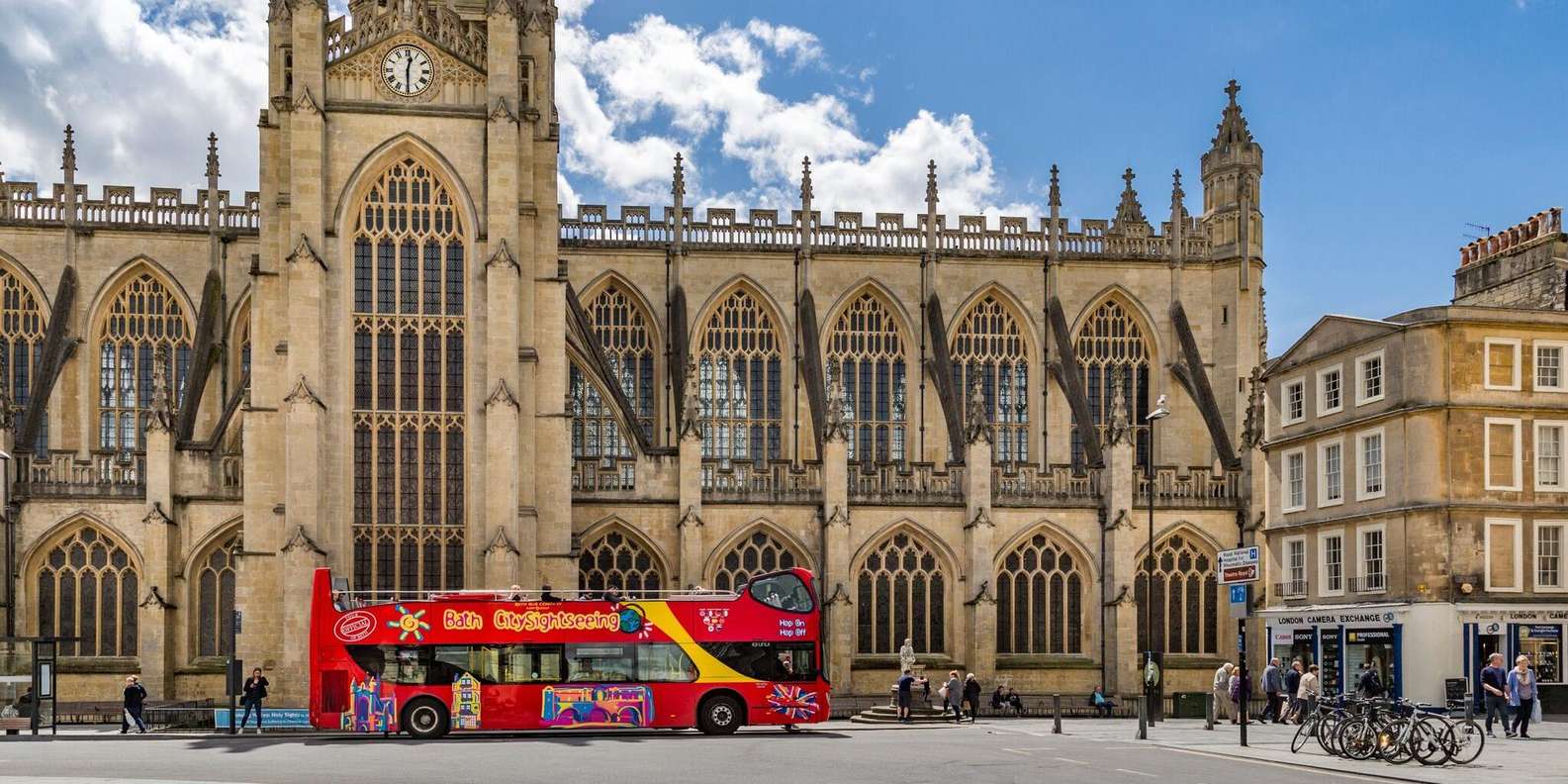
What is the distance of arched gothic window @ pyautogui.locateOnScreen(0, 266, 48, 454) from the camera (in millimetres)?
49156

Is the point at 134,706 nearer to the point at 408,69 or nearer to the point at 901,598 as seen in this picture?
the point at 408,69

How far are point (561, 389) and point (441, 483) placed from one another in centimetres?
373

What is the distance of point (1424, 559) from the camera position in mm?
36625

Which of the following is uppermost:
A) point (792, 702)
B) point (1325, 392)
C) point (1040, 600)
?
point (1325, 392)

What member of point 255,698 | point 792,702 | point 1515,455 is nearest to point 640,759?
point 792,702

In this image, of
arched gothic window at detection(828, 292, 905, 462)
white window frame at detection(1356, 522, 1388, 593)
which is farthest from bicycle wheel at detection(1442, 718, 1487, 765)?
arched gothic window at detection(828, 292, 905, 462)

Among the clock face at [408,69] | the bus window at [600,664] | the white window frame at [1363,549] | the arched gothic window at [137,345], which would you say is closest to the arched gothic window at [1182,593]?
the white window frame at [1363,549]

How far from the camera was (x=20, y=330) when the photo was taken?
162 ft

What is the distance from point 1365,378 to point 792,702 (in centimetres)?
1514

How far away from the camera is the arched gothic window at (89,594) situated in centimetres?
4338

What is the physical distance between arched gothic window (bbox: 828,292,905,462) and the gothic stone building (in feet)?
0.31

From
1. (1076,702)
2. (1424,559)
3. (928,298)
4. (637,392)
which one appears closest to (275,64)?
(637,392)

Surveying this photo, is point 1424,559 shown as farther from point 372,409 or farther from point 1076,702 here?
point 372,409

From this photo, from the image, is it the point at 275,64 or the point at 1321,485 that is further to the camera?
the point at 275,64
